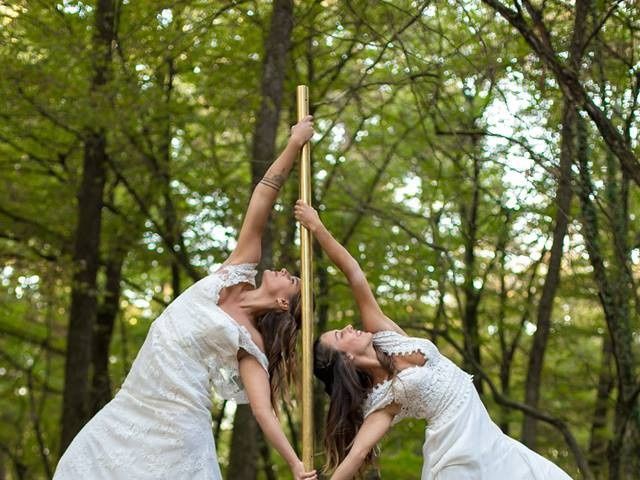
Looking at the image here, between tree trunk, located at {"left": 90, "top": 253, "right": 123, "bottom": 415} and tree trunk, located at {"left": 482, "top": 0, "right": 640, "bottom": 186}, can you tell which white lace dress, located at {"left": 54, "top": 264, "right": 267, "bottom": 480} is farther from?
tree trunk, located at {"left": 90, "top": 253, "right": 123, "bottom": 415}

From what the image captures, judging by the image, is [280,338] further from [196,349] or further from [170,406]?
[170,406]

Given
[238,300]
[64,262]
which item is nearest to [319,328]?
[64,262]

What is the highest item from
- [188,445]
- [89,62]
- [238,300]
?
[89,62]

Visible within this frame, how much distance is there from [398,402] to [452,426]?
0.28 metres

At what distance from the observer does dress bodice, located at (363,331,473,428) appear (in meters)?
5.05

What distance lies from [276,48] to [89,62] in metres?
2.51

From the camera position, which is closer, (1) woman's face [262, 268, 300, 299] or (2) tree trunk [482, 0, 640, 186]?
(1) woman's face [262, 268, 300, 299]

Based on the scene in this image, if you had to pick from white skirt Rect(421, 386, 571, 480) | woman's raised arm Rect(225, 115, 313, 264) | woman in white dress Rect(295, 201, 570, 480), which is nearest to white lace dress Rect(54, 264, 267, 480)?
woman's raised arm Rect(225, 115, 313, 264)

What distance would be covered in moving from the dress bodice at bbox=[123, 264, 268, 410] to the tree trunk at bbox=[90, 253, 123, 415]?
6.85 meters

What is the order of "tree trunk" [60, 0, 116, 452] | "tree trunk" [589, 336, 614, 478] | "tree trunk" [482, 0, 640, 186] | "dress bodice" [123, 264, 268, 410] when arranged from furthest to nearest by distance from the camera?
"tree trunk" [589, 336, 614, 478], "tree trunk" [60, 0, 116, 452], "tree trunk" [482, 0, 640, 186], "dress bodice" [123, 264, 268, 410]

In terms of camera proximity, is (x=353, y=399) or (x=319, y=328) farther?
(x=319, y=328)

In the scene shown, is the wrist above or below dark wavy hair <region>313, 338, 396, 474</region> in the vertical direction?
above

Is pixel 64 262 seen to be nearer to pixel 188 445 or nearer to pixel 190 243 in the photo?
pixel 190 243

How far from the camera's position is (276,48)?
25.2 feet
